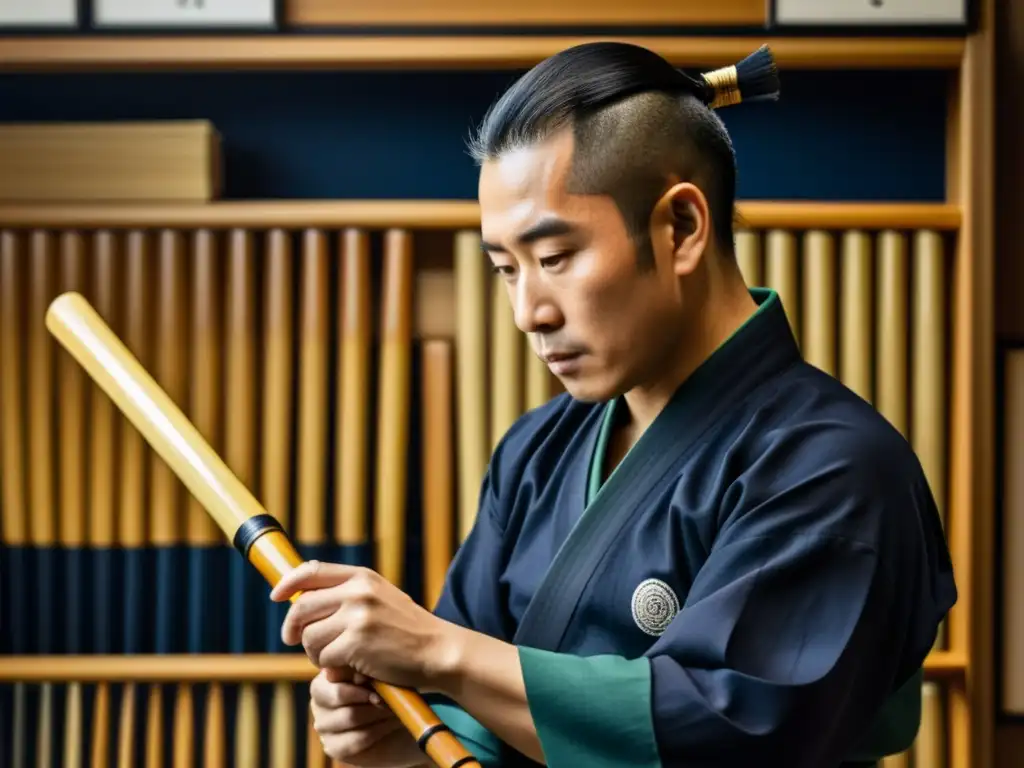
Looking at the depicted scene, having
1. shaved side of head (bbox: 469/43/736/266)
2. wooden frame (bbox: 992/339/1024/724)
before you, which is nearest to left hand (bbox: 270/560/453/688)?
shaved side of head (bbox: 469/43/736/266)

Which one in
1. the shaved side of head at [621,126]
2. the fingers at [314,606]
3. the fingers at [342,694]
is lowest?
the fingers at [342,694]

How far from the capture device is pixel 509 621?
1092mm

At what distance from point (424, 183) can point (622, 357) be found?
85 cm

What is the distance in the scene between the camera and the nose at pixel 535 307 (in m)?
0.89

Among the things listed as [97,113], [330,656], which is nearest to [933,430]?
[330,656]

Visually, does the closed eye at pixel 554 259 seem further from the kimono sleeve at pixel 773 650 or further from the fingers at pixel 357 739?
the fingers at pixel 357 739

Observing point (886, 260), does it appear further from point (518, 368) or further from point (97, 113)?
point (97, 113)

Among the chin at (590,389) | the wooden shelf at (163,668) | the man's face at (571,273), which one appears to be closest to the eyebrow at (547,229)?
the man's face at (571,273)

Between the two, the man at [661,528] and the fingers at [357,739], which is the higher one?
the man at [661,528]

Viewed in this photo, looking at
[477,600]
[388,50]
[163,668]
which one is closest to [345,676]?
[477,600]

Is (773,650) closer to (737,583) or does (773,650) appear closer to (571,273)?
(737,583)

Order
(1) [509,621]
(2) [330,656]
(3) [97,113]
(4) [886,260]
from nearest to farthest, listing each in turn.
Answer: (2) [330,656] < (1) [509,621] < (4) [886,260] < (3) [97,113]

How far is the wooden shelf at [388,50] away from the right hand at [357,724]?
896 millimetres

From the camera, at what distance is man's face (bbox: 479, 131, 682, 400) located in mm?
883
